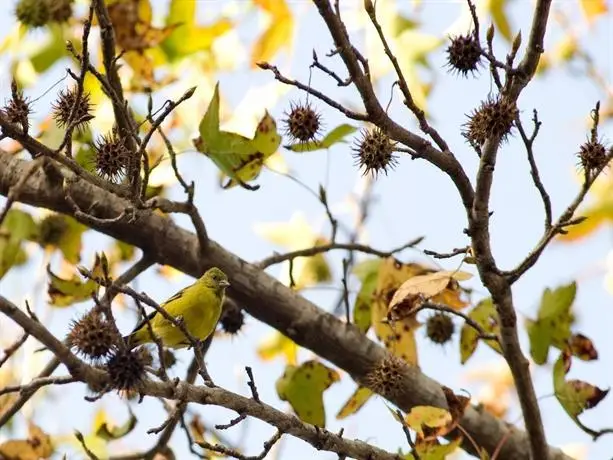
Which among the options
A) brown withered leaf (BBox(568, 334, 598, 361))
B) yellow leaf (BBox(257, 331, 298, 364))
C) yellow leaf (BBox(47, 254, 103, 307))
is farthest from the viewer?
yellow leaf (BBox(257, 331, 298, 364))

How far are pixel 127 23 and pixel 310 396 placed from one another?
1.87 m

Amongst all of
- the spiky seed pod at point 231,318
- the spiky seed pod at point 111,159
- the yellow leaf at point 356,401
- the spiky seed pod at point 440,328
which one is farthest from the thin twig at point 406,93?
the spiky seed pod at point 231,318

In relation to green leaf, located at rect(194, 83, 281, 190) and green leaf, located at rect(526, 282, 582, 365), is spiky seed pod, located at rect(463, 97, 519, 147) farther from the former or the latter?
green leaf, located at rect(526, 282, 582, 365)

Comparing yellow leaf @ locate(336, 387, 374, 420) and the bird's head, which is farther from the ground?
the bird's head

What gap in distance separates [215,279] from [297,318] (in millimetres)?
394

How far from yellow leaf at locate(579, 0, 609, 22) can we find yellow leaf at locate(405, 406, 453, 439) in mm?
3159

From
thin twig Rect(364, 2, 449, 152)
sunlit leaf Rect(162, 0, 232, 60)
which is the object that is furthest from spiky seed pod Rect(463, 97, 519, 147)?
sunlit leaf Rect(162, 0, 232, 60)

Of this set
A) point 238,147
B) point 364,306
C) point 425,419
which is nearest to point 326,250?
point 364,306

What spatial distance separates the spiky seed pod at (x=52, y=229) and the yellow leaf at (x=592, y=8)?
306 centimetres

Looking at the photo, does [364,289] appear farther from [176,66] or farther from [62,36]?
[62,36]

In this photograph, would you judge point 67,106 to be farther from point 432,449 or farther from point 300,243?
point 300,243

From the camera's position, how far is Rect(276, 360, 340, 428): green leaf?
165 inches

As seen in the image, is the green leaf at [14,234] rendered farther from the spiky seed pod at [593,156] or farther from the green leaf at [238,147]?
the spiky seed pod at [593,156]

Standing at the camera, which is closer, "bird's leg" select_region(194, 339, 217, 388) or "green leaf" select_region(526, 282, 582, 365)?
"bird's leg" select_region(194, 339, 217, 388)
